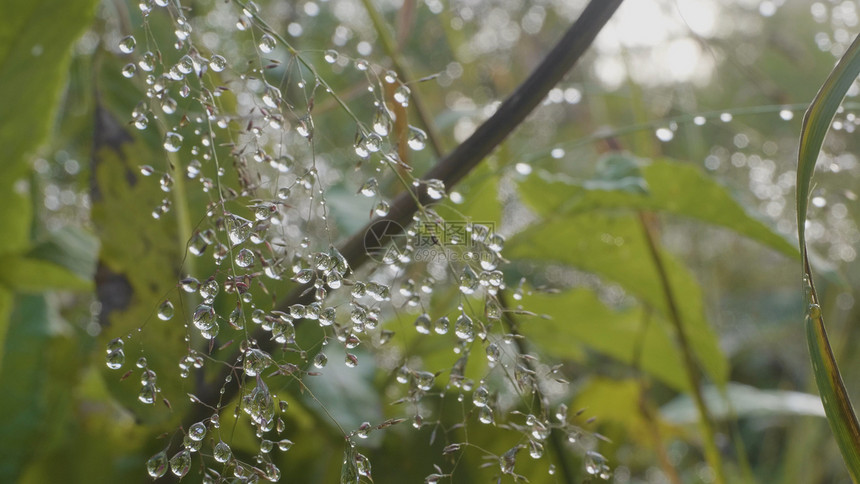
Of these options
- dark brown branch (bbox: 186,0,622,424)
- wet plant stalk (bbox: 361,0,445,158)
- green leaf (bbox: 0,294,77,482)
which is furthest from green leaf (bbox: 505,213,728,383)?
green leaf (bbox: 0,294,77,482)

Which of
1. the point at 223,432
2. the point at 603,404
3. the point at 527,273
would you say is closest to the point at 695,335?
the point at 603,404

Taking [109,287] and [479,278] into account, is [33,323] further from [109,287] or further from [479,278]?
[479,278]

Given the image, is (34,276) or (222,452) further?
(34,276)

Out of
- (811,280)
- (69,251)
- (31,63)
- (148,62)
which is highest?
Answer: (811,280)

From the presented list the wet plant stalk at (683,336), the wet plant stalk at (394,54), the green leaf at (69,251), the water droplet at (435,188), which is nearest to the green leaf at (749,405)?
the wet plant stalk at (683,336)

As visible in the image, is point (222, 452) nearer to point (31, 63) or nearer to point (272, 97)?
point (272, 97)

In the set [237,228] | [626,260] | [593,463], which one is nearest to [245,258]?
[237,228]
